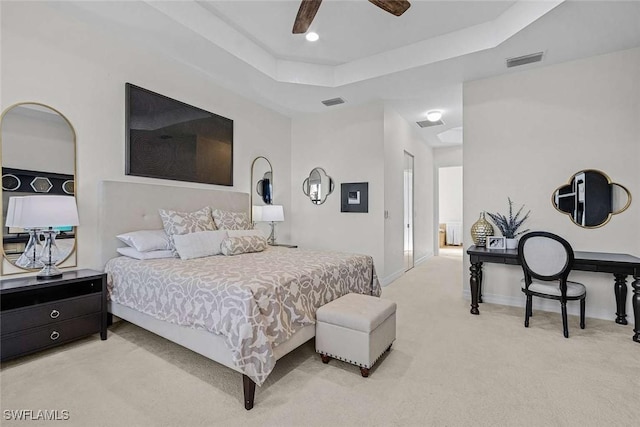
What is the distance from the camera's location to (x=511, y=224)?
144 inches

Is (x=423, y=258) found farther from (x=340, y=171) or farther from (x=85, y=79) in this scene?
(x=85, y=79)

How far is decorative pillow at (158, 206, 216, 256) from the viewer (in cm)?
317

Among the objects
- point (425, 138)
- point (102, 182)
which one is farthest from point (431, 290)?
point (102, 182)

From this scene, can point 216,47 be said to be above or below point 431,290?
above

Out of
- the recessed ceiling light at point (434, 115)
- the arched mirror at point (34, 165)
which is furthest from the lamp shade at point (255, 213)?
the recessed ceiling light at point (434, 115)

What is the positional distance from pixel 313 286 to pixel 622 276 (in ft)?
10.1

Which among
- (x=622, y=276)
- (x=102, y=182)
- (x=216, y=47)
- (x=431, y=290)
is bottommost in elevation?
(x=431, y=290)

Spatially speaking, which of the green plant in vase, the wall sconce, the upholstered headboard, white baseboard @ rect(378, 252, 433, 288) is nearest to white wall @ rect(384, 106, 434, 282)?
white baseboard @ rect(378, 252, 433, 288)

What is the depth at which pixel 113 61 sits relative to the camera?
3.06 meters

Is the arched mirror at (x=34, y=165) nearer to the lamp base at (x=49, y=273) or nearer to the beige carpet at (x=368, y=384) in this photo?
the lamp base at (x=49, y=273)

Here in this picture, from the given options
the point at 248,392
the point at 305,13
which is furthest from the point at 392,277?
A: the point at 305,13

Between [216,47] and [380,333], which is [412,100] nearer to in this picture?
[216,47]

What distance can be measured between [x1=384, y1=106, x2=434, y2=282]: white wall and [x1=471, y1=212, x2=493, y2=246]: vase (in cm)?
128

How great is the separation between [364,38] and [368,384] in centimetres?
347
